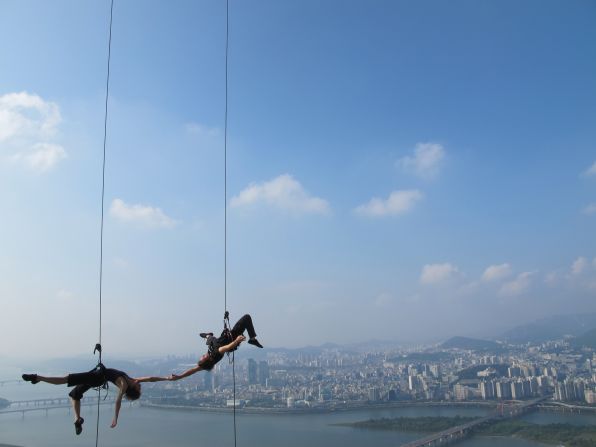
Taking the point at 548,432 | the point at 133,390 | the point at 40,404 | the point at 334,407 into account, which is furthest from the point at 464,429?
the point at 40,404

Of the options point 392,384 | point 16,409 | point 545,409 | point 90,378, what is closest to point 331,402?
point 392,384

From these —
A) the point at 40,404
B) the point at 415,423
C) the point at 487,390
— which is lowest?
the point at 415,423

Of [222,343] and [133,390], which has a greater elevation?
[222,343]

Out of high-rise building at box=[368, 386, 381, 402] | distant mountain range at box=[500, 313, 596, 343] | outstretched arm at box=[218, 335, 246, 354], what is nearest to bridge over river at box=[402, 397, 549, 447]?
high-rise building at box=[368, 386, 381, 402]

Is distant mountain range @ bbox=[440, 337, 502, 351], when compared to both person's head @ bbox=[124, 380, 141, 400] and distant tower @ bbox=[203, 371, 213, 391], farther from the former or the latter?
person's head @ bbox=[124, 380, 141, 400]

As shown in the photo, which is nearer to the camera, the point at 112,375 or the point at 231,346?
the point at 112,375

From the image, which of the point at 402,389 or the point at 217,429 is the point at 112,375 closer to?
the point at 217,429

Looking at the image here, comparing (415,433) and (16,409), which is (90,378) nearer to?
(415,433)
